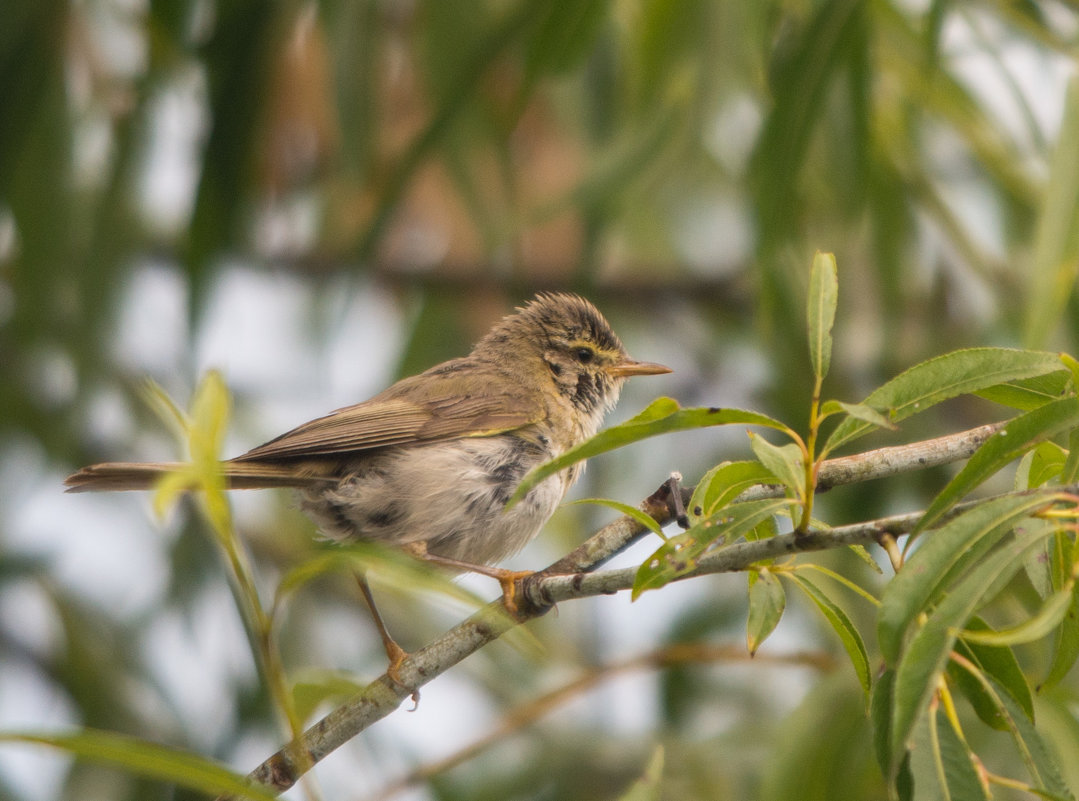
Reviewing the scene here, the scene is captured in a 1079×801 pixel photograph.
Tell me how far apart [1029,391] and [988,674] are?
45 centimetres

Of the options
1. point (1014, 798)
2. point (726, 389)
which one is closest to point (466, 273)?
point (726, 389)

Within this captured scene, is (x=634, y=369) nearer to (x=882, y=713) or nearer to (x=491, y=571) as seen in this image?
(x=491, y=571)

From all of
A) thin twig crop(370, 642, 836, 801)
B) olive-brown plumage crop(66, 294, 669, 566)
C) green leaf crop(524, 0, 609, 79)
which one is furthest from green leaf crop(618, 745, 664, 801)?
green leaf crop(524, 0, 609, 79)

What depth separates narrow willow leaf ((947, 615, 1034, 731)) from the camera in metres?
1.80

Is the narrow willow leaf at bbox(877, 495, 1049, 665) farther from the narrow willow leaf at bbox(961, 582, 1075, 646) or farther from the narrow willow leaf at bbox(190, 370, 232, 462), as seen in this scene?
the narrow willow leaf at bbox(190, 370, 232, 462)

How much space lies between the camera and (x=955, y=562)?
1631mm

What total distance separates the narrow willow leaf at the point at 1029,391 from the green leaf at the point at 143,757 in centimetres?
124

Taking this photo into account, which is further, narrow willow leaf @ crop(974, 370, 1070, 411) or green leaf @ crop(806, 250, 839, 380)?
narrow willow leaf @ crop(974, 370, 1070, 411)

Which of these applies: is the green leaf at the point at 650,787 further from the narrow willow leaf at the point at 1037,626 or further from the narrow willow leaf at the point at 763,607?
the narrow willow leaf at the point at 1037,626

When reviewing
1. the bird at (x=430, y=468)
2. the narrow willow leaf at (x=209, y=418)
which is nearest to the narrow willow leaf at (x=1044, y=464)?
the narrow willow leaf at (x=209, y=418)

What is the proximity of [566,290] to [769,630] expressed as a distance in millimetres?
4042

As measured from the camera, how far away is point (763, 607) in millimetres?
1848

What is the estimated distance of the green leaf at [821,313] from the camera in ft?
5.57

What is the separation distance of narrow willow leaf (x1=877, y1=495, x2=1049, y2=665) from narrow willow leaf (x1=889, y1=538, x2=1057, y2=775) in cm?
3
